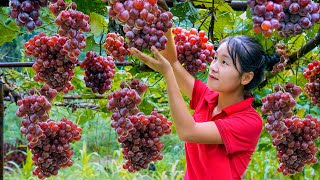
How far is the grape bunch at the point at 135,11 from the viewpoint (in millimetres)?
975

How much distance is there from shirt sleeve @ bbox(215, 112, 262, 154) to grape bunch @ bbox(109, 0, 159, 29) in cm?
72

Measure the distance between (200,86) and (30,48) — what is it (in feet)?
2.27

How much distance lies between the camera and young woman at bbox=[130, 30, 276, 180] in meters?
1.62

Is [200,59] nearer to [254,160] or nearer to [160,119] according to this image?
[160,119]

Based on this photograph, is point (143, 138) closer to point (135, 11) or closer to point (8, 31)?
point (8, 31)

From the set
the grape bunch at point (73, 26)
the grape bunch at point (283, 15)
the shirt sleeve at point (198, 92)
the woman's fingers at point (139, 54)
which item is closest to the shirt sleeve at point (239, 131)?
the shirt sleeve at point (198, 92)

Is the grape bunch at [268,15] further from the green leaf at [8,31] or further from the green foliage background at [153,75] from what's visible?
the green leaf at [8,31]

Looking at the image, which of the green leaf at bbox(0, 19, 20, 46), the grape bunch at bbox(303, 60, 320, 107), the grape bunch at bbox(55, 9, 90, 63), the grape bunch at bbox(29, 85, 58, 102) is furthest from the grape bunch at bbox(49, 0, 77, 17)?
the grape bunch at bbox(303, 60, 320, 107)

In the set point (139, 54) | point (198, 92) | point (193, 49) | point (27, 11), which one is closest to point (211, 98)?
point (198, 92)

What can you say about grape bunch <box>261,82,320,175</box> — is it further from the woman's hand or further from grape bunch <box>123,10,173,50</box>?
grape bunch <box>123,10,173,50</box>

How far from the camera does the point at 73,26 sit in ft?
3.81

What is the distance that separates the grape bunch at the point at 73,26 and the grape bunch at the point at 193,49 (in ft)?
1.38

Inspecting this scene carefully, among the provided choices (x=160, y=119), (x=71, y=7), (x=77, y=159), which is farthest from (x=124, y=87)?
(x=77, y=159)

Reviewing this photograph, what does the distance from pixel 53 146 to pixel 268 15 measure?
88 centimetres
